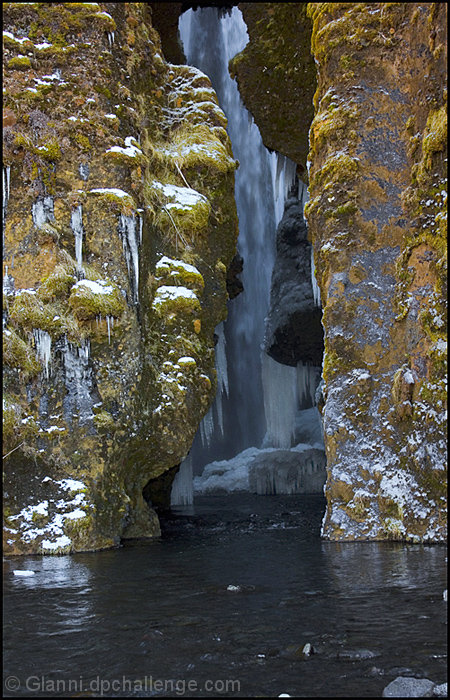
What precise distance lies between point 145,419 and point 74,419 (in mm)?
1472

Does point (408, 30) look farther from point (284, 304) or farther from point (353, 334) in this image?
point (284, 304)

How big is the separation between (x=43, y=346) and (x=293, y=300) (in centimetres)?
1535

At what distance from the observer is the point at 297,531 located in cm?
1287

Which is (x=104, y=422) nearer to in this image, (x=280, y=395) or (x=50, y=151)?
(x=50, y=151)

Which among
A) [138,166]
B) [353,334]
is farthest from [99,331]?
[353,334]

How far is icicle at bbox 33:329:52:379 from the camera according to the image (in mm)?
11336

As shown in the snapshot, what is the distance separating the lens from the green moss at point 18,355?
36.5ft

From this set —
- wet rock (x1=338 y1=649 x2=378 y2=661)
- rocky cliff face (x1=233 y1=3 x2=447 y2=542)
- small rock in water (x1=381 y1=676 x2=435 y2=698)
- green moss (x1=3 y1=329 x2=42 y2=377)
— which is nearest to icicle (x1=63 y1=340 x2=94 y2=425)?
green moss (x1=3 y1=329 x2=42 y2=377)

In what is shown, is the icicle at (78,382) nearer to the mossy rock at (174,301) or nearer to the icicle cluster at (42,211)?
the mossy rock at (174,301)

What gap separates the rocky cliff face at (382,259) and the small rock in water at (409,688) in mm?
6322

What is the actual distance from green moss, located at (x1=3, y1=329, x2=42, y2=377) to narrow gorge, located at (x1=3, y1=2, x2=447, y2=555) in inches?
1.0

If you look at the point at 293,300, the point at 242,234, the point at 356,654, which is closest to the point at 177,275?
the point at 356,654

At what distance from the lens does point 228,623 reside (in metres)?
5.23

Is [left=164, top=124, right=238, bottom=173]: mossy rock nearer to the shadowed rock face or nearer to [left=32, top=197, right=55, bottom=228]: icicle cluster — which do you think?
[left=32, top=197, right=55, bottom=228]: icicle cluster
